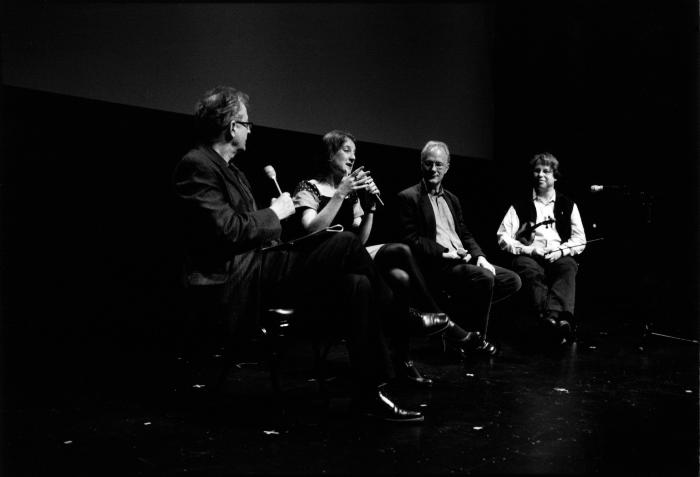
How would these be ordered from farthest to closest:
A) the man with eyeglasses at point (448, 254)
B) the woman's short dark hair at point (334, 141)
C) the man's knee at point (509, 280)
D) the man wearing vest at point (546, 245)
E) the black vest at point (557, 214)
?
the black vest at point (557, 214)
the man wearing vest at point (546, 245)
the man's knee at point (509, 280)
the man with eyeglasses at point (448, 254)
the woman's short dark hair at point (334, 141)

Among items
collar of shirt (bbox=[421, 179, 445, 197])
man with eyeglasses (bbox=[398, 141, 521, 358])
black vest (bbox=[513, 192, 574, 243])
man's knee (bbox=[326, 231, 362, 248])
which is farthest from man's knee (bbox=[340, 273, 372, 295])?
black vest (bbox=[513, 192, 574, 243])

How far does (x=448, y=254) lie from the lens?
3.46 metres

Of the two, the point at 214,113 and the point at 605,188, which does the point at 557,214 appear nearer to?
the point at 605,188

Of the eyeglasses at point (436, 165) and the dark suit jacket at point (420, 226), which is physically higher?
the eyeglasses at point (436, 165)

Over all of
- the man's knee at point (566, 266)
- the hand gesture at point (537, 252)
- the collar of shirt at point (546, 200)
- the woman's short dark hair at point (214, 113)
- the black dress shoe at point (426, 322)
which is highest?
the woman's short dark hair at point (214, 113)

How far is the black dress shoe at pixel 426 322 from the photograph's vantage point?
262 cm

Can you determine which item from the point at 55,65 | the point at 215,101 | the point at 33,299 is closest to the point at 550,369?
the point at 215,101

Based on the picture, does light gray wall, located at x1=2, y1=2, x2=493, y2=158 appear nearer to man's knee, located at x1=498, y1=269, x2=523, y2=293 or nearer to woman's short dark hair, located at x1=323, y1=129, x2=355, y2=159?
woman's short dark hair, located at x1=323, y1=129, x2=355, y2=159

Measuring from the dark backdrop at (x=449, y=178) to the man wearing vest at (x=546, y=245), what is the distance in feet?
1.51

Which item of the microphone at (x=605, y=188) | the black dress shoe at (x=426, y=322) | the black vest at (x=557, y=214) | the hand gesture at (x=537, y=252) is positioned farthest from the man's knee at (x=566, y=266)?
the black dress shoe at (x=426, y=322)

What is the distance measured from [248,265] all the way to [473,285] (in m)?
1.71

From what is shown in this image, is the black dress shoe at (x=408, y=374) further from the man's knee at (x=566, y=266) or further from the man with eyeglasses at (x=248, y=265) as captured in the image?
the man's knee at (x=566, y=266)

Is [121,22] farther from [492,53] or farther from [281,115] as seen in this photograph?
[492,53]

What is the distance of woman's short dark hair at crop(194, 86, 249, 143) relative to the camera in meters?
2.24
